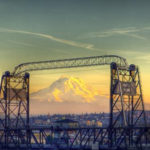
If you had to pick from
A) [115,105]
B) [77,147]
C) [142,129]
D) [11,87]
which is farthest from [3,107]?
[142,129]

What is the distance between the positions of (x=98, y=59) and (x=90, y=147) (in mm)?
15855

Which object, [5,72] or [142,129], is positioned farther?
[5,72]

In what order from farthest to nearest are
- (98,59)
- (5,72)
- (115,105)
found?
(5,72), (98,59), (115,105)

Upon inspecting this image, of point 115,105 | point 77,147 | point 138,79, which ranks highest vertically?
point 138,79

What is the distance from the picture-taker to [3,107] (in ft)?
268

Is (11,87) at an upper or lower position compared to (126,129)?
upper

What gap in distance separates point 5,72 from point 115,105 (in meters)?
23.8

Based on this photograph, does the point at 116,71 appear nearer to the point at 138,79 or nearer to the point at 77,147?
the point at 138,79

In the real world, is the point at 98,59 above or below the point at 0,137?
above

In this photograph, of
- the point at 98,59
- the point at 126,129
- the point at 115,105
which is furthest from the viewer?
the point at 98,59

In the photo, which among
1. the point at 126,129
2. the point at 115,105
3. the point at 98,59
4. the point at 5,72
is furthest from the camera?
the point at 5,72

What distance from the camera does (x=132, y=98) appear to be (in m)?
70.4

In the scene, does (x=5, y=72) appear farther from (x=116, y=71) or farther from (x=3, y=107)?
(x=116, y=71)

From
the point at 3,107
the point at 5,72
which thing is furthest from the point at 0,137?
the point at 5,72
